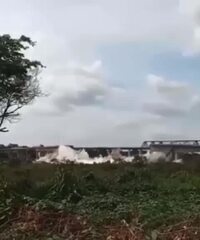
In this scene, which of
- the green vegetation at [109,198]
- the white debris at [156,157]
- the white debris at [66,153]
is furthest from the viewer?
the white debris at [66,153]

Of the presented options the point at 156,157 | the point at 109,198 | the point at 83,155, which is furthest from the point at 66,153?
the point at 109,198

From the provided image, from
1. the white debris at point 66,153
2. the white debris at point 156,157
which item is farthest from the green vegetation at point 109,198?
the white debris at point 66,153

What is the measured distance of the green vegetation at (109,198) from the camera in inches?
372

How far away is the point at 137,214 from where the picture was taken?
9945 mm

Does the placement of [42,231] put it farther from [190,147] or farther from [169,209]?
[190,147]

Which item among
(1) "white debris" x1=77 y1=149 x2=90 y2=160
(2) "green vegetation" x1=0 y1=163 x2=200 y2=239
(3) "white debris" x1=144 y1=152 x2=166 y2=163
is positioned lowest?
(2) "green vegetation" x1=0 y1=163 x2=200 y2=239

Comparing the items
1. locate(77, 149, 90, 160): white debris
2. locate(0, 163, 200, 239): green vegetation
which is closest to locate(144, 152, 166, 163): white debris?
locate(0, 163, 200, 239): green vegetation

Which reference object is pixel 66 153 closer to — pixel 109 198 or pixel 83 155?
pixel 83 155

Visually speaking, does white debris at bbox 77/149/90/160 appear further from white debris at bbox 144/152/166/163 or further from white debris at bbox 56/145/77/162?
white debris at bbox 144/152/166/163

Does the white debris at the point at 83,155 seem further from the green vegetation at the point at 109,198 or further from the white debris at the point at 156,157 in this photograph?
the green vegetation at the point at 109,198

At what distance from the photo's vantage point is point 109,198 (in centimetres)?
1350

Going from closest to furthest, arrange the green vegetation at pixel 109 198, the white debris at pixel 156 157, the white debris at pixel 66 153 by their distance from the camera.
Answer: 1. the green vegetation at pixel 109 198
2. the white debris at pixel 156 157
3. the white debris at pixel 66 153

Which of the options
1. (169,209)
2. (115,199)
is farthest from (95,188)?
(169,209)

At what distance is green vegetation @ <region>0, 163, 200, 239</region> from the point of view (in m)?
9.44
